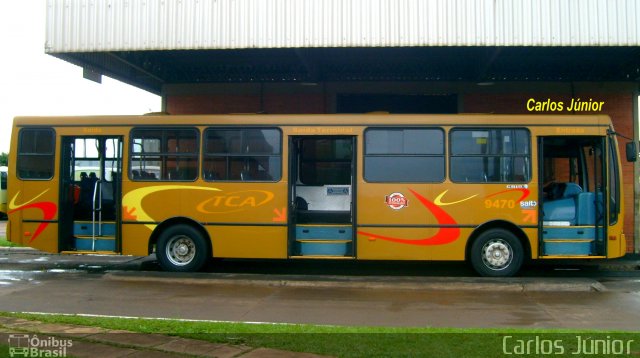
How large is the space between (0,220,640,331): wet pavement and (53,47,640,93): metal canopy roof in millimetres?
4895

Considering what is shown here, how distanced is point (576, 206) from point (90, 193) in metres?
9.31

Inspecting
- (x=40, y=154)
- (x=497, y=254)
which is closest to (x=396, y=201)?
(x=497, y=254)

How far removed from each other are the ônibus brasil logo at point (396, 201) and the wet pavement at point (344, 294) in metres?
1.31

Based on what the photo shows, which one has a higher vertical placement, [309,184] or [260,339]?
[309,184]

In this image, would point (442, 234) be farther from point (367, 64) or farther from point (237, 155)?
point (367, 64)

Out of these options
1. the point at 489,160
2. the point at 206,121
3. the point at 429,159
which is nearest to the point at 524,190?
the point at 489,160

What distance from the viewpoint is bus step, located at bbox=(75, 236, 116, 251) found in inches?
455

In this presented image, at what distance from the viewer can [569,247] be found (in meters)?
10.9

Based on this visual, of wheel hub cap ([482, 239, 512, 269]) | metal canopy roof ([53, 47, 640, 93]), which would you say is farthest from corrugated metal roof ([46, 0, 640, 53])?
wheel hub cap ([482, 239, 512, 269])

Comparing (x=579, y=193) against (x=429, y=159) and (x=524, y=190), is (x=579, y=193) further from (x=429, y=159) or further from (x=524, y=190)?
(x=429, y=159)

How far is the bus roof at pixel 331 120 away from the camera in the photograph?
10938 mm

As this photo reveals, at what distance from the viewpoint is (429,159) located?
11.0 meters

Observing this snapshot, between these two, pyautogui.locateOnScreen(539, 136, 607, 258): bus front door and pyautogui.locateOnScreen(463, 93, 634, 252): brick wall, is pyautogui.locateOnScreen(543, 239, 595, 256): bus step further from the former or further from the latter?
pyautogui.locateOnScreen(463, 93, 634, 252): brick wall

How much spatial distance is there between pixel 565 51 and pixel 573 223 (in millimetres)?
4827
